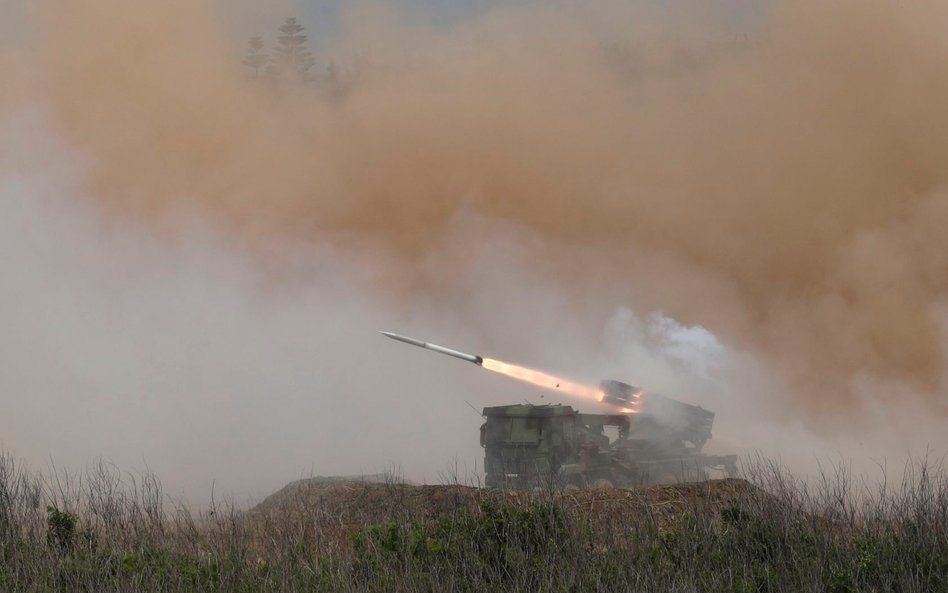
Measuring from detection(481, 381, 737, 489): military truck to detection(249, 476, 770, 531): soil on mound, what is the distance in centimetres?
333

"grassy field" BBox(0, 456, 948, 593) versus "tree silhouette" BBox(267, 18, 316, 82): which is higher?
"tree silhouette" BBox(267, 18, 316, 82)

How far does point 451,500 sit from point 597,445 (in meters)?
6.53

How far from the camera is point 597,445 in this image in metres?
22.9

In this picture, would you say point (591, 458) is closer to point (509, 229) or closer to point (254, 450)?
point (254, 450)

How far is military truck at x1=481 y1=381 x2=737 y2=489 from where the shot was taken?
22.5 meters

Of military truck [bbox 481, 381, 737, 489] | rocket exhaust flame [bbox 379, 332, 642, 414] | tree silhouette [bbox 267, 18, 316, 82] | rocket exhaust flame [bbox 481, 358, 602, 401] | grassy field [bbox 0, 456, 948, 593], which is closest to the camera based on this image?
grassy field [bbox 0, 456, 948, 593]

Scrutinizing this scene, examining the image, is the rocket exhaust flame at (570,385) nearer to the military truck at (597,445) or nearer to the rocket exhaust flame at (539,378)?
the rocket exhaust flame at (539,378)

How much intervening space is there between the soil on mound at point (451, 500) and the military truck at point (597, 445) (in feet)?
10.9

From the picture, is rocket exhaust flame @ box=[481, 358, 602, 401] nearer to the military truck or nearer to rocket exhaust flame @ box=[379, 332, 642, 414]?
rocket exhaust flame @ box=[379, 332, 642, 414]

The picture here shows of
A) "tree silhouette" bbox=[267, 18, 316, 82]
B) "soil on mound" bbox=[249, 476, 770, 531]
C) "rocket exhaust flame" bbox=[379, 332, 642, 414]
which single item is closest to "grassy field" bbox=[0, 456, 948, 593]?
"soil on mound" bbox=[249, 476, 770, 531]

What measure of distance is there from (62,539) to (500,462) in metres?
11.5

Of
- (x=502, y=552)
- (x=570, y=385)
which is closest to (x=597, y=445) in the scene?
(x=570, y=385)

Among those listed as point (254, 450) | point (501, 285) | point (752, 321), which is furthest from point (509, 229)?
point (254, 450)

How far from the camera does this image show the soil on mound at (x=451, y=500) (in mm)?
16047
